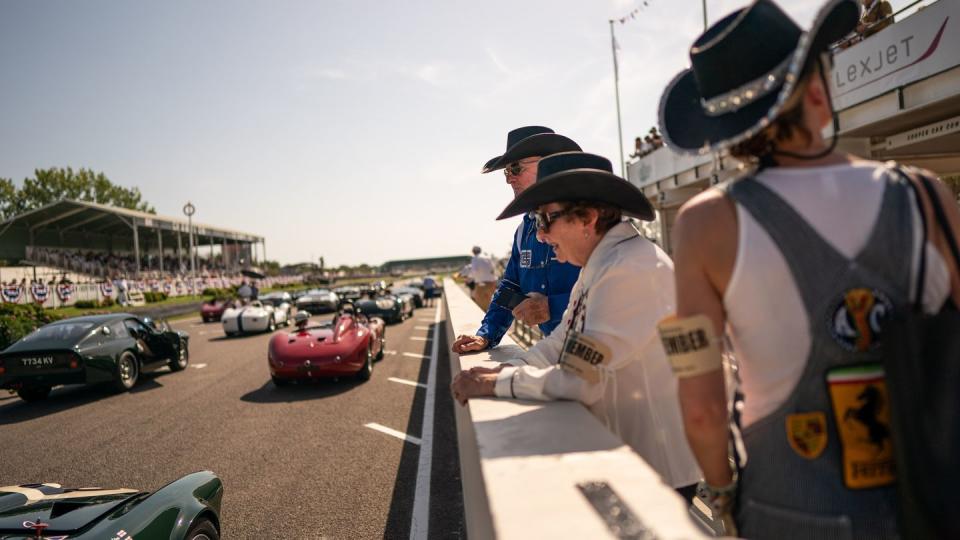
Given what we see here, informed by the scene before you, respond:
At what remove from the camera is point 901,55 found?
1132 centimetres

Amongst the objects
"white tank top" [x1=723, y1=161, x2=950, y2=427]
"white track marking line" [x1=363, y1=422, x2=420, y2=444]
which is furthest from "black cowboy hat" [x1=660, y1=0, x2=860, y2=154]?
"white track marking line" [x1=363, y1=422, x2=420, y2=444]

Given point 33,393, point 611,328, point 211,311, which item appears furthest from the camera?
point 211,311

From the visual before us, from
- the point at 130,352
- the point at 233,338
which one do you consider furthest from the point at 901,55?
the point at 233,338

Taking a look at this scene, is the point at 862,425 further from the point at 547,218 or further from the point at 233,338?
the point at 233,338

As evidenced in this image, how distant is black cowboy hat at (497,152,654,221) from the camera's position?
87.0 inches

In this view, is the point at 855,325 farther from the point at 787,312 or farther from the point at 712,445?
the point at 712,445

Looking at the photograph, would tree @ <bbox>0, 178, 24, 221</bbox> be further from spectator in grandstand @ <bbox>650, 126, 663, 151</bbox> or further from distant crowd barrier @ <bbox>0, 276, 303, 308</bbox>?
spectator in grandstand @ <bbox>650, 126, 663, 151</bbox>

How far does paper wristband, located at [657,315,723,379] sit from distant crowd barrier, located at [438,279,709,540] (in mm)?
300

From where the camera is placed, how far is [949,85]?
10539 millimetres

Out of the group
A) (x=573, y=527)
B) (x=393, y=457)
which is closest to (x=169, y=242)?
(x=393, y=457)

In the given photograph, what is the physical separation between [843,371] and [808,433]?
16 cm

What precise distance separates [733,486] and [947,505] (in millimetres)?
415

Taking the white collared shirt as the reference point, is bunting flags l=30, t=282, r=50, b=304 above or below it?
above

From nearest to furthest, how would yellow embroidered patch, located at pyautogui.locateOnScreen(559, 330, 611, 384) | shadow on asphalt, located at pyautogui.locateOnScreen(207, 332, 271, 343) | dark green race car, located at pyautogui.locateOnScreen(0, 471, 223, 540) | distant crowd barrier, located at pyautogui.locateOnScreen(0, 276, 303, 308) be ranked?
yellow embroidered patch, located at pyautogui.locateOnScreen(559, 330, 611, 384)
dark green race car, located at pyautogui.locateOnScreen(0, 471, 223, 540)
shadow on asphalt, located at pyautogui.locateOnScreen(207, 332, 271, 343)
distant crowd barrier, located at pyautogui.locateOnScreen(0, 276, 303, 308)
